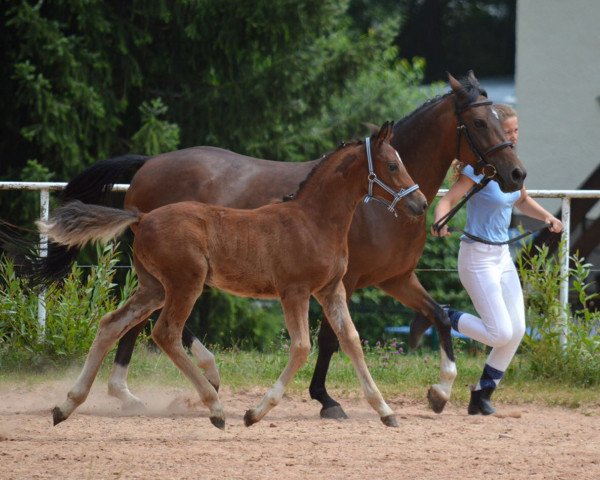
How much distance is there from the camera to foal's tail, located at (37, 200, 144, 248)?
5965 millimetres

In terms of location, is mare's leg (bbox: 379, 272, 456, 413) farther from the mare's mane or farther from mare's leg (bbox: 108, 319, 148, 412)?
mare's leg (bbox: 108, 319, 148, 412)

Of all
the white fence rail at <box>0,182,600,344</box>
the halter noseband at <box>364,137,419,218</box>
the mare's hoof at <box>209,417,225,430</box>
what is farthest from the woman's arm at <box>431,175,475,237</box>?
the mare's hoof at <box>209,417,225,430</box>

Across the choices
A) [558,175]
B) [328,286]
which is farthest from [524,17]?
[328,286]

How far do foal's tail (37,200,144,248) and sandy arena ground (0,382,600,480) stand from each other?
1.11 m

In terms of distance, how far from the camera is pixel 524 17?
15227 mm

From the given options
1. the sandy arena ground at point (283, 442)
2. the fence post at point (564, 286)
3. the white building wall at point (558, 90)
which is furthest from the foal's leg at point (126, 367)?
the white building wall at point (558, 90)

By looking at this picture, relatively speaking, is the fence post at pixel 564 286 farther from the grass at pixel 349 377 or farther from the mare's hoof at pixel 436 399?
the mare's hoof at pixel 436 399

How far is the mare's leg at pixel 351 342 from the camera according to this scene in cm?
609

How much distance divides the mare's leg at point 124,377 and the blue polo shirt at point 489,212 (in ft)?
7.64

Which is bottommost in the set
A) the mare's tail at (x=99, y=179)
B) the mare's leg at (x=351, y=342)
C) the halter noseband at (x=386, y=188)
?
the mare's leg at (x=351, y=342)

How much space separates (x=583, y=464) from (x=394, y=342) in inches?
143

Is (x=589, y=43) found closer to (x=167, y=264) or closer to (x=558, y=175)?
(x=558, y=175)

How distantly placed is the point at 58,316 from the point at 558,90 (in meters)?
9.22

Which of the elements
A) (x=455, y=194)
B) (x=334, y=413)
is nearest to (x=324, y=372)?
(x=334, y=413)
